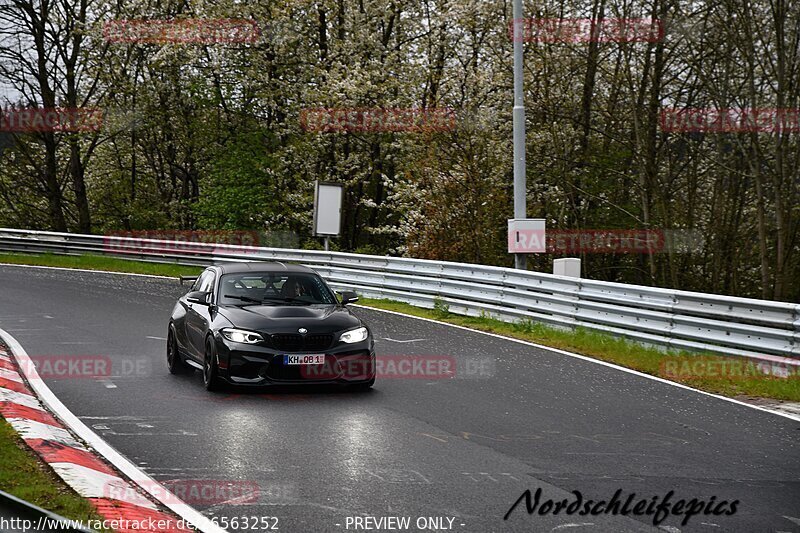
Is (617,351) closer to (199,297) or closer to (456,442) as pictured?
(199,297)

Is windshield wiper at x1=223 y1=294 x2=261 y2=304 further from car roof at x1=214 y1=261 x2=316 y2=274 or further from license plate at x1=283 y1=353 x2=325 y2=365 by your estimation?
license plate at x1=283 y1=353 x2=325 y2=365

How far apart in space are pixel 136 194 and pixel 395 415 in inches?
1412

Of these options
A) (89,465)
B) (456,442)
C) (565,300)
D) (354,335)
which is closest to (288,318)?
(354,335)

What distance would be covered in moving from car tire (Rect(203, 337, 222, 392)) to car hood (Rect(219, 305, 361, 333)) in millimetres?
345

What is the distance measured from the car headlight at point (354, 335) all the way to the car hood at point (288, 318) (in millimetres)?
70

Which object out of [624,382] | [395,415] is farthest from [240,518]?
[624,382]

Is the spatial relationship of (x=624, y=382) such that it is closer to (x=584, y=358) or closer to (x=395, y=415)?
(x=584, y=358)

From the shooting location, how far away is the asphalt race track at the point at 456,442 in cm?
667

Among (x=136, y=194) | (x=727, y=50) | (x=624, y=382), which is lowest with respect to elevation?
(x=624, y=382)

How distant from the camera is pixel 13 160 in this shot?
42969 millimetres

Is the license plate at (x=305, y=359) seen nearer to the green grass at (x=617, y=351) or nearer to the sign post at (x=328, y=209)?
the green grass at (x=617, y=351)

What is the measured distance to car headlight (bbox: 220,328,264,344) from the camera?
1106 centimetres

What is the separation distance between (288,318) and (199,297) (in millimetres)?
1533

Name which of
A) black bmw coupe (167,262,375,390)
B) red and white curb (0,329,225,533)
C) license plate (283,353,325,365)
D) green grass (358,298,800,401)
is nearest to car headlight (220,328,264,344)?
black bmw coupe (167,262,375,390)
